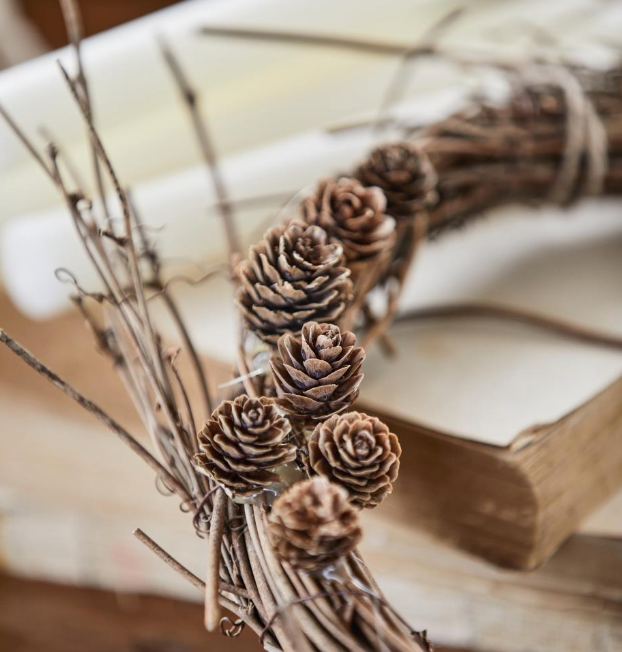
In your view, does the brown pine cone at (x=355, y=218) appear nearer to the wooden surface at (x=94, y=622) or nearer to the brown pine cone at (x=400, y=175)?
the brown pine cone at (x=400, y=175)

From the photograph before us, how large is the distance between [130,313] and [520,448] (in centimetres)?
22

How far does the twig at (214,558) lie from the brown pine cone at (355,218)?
0.16 m

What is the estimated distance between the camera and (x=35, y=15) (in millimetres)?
1377

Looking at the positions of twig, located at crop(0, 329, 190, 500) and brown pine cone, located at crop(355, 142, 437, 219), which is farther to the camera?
brown pine cone, located at crop(355, 142, 437, 219)

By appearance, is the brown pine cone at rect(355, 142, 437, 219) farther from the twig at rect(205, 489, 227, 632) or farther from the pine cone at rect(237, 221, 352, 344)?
the twig at rect(205, 489, 227, 632)

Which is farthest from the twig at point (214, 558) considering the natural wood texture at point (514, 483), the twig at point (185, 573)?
the natural wood texture at point (514, 483)

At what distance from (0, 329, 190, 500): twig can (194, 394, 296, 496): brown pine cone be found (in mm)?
45

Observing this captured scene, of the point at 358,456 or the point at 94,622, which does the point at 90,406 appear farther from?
the point at 94,622

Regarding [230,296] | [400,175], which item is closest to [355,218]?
[400,175]

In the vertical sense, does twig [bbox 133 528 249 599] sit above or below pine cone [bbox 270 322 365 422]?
below

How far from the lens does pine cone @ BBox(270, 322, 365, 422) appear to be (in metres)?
0.33

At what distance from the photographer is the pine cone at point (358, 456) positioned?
0.31 m

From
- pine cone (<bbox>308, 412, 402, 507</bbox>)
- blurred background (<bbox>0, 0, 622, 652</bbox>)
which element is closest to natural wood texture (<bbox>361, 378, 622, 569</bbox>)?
blurred background (<bbox>0, 0, 622, 652</bbox>)

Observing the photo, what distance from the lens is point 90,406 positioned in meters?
0.35
